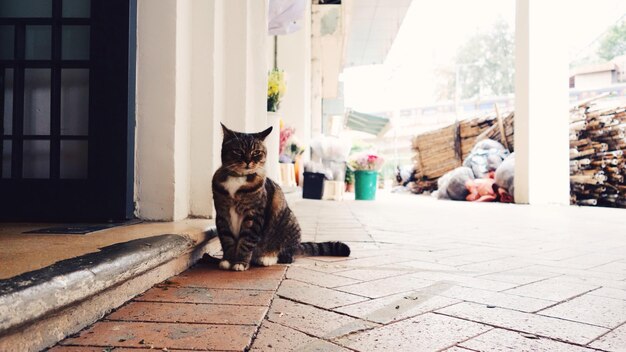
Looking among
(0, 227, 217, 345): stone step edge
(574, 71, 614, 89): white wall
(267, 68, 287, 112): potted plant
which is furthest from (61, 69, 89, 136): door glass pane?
(574, 71, 614, 89): white wall

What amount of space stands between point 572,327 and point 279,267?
1.10 m

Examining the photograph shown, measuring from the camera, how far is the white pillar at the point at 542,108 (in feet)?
20.8

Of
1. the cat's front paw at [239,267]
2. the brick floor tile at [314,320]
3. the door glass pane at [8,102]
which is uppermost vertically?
the door glass pane at [8,102]

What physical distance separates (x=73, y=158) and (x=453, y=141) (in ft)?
27.9

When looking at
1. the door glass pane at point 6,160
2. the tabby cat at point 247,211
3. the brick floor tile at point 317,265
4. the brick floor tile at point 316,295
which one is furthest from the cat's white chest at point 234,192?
the door glass pane at point 6,160

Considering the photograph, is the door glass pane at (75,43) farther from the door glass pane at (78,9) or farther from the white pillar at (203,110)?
the white pillar at (203,110)

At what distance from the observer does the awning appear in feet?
52.9

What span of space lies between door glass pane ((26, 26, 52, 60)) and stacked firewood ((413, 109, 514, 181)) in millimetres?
7513

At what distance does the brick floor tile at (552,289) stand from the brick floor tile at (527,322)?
24cm

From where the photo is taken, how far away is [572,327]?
44.9 inches

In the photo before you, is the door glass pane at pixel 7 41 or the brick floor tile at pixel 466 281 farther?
the door glass pane at pixel 7 41

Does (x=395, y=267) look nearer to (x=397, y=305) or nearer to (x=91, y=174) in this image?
(x=397, y=305)

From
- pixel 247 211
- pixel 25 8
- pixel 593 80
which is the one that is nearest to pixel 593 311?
pixel 247 211

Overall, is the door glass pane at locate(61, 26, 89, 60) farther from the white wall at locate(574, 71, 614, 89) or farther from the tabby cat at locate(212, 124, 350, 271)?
the white wall at locate(574, 71, 614, 89)
